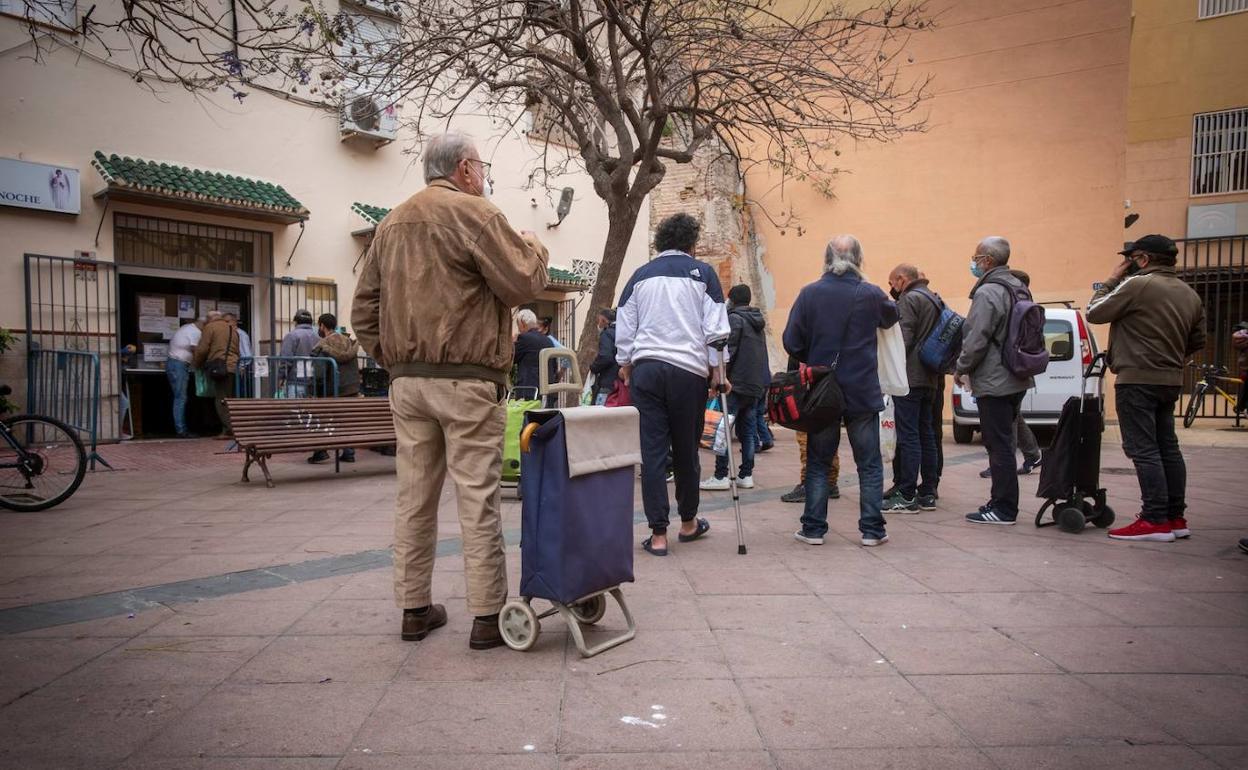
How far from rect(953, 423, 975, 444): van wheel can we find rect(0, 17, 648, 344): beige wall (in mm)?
8871

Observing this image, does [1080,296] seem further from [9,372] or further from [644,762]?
[9,372]

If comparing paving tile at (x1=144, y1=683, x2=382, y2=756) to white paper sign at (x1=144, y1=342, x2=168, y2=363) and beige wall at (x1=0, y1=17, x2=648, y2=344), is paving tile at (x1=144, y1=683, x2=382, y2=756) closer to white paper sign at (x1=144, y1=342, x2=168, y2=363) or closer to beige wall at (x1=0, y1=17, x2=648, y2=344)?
beige wall at (x1=0, y1=17, x2=648, y2=344)

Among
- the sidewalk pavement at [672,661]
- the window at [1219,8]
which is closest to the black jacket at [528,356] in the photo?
the sidewalk pavement at [672,661]

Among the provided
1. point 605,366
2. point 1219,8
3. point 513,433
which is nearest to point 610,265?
point 605,366

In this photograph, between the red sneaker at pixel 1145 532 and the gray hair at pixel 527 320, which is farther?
the gray hair at pixel 527 320

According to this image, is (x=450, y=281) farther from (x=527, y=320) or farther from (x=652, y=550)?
(x=527, y=320)

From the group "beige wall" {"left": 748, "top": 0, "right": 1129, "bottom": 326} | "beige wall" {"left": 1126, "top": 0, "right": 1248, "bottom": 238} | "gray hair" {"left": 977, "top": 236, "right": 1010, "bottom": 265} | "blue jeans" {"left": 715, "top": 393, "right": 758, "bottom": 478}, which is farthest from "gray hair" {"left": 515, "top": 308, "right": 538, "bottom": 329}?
"beige wall" {"left": 1126, "top": 0, "right": 1248, "bottom": 238}

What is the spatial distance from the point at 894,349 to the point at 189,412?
996cm

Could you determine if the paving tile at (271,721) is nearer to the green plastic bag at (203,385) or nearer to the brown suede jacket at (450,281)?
the brown suede jacket at (450,281)

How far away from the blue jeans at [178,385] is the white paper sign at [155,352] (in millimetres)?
448

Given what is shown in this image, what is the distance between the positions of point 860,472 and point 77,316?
9649 millimetres

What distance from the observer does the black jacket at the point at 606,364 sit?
7508 mm

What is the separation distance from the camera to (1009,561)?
14.8ft

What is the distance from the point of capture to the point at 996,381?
5.54 meters
